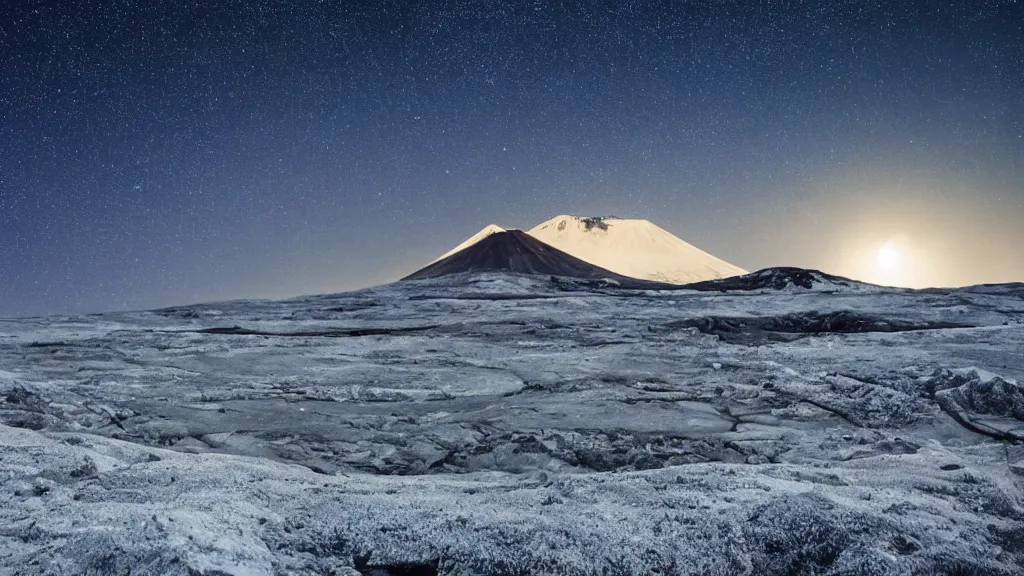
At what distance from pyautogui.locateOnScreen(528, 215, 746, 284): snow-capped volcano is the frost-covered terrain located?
1068 inches

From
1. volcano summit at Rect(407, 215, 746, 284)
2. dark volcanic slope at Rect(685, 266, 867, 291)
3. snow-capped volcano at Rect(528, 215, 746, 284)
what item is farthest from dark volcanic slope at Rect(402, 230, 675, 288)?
snow-capped volcano at Rect(528, 215, 746, 284)

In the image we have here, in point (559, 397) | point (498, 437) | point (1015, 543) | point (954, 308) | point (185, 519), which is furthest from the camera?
point (954, 308)

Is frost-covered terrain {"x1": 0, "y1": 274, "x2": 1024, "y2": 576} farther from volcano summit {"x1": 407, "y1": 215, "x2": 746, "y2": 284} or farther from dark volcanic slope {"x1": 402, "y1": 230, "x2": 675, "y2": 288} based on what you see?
volcano summit {"x1": 407, "y1": 215, "x2": 746, "y2": 284}

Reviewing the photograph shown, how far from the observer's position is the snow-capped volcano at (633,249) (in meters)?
36.4

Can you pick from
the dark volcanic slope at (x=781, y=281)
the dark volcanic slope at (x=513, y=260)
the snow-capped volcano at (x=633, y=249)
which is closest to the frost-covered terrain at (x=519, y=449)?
the dark volcanic slope at (x=781, y=281)

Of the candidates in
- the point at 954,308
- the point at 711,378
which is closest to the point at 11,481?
the point at 711,378

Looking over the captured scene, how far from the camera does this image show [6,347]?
25.6 ft

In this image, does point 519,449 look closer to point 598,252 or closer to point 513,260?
point 513,260

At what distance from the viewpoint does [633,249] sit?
40.4 m

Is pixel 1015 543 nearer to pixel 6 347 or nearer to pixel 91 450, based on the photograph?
pixel 91 450

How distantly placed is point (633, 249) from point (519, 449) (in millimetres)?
37631

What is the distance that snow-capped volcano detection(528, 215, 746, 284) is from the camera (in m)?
36.4

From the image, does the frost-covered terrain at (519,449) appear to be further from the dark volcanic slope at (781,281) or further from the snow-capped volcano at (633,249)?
the snow-capped volcano at (633,249)

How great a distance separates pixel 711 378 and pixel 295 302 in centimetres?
984
